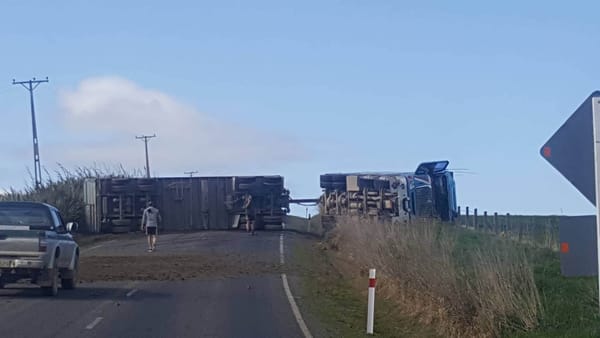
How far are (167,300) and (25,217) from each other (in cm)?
386

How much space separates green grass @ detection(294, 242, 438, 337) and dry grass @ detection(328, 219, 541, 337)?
0.26 meters

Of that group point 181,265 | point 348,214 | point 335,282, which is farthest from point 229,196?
point 335,282

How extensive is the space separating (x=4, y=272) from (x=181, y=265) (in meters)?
10.7

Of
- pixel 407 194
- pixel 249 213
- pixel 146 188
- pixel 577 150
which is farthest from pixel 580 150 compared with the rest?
pixel 146 188

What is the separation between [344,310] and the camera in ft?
77.4

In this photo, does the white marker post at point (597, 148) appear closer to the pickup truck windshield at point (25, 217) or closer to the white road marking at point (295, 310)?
the white road marking at point (295, 310)

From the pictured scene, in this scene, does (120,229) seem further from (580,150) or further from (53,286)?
(580,150)

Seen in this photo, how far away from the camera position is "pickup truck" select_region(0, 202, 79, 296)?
24047mm

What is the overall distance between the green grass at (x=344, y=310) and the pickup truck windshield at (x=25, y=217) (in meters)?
5.87

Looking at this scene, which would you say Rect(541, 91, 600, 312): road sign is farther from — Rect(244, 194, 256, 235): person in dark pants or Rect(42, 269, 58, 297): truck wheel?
Rect(244, 194, 256, 235): person in dark pants

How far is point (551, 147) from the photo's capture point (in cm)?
1126

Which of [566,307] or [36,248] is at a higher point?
[36,248]

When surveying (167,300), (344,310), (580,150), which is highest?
(580,150)

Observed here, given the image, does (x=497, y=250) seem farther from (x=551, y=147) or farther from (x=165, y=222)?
(x=165, y=222)
